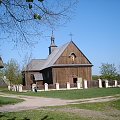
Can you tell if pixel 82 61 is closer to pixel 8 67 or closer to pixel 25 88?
pixel 25 88

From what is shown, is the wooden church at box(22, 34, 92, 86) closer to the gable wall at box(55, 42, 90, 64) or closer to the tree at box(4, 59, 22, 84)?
the gable wall at box(55, 42, 90, 64)

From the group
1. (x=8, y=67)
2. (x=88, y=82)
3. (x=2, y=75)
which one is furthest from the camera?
(x=2, y=75)

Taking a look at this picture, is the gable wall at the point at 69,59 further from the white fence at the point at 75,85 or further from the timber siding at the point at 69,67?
the white fence at the point at 75,85

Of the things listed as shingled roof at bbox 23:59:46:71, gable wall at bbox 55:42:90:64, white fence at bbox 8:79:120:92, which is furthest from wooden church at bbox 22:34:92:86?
shingled roof at bbox 23:59:46:71

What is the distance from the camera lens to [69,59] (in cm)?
5503

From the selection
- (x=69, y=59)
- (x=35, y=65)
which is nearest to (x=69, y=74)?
(x=69, y=59)

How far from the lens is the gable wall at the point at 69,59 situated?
54.3 meters

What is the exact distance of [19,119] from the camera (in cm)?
1270

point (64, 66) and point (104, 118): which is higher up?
point (64, 66)

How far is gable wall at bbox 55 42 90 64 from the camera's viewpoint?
178 feet

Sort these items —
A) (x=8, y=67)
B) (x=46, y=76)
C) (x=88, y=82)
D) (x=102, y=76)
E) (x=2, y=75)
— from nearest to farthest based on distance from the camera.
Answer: (x=88, y=82), (x=46, y=76), (x=102, y=76), (x=8, y=67), (x=2, y=75)

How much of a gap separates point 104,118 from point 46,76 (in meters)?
46.3

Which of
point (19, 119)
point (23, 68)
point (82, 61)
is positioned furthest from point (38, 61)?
point (19, 119)

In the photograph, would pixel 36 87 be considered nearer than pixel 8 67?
Yes
